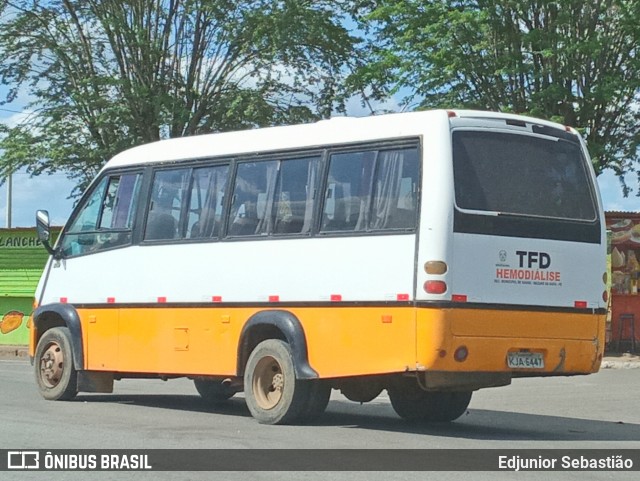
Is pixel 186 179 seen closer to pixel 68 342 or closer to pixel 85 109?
pixel 68 342

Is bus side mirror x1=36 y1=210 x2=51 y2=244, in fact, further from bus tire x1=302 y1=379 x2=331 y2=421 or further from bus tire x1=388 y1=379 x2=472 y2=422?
bus tire x1=388 y1=379 x2=472 y2=422

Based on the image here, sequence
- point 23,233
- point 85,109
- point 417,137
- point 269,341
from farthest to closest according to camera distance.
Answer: point 85,109
point 23,233
point 269,341
point 417,137

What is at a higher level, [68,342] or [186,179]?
[186,179]

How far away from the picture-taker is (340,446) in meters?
10.8

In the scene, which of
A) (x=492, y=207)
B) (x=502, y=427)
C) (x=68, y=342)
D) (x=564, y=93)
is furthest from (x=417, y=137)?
(x=564, y=93)

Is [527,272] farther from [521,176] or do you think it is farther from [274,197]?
[274,197]

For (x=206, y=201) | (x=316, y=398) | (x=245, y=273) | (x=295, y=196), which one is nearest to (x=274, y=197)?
(x=295, y=196)

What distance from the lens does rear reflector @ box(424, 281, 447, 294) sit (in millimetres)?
11445

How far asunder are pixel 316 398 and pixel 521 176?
9.82 feet

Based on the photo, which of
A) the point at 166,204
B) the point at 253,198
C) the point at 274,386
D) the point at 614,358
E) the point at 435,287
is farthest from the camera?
the point at 614,358

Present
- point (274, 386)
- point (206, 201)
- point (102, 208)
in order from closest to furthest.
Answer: point (274, 386)
point (206, 201)
point (102, 208)

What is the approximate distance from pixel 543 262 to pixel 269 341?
9.47 ft

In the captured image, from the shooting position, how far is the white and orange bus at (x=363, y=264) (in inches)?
460

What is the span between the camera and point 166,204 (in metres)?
14.6
